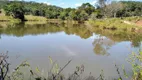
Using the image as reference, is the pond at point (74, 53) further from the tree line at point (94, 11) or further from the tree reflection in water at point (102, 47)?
the tree line at point (94, 11)

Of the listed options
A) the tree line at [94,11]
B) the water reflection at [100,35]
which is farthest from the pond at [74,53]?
the tree line at [94,11]

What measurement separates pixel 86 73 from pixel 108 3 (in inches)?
2271

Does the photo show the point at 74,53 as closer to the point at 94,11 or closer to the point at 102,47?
the point at 102,47

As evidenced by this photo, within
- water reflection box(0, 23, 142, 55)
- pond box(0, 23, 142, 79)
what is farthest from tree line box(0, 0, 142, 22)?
pond box(0, 23, 142, 79)

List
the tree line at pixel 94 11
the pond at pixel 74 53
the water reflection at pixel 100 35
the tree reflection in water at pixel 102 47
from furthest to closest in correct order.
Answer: the tree line at pixel 94 11, the water reflection at pixel 100 35, the tree reflection in water at pixel 102 47, the pond at pixel 74 53

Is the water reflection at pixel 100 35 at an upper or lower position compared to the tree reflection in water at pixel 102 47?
lower

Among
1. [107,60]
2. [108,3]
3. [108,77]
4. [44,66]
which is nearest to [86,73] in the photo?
[108,77]

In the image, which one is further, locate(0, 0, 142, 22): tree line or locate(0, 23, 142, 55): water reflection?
locate(0, 0, 142, 22): tree line

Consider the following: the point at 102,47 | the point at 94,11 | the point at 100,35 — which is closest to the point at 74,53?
the point at 102,47

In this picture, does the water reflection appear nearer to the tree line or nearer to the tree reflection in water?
the tree reflection in water

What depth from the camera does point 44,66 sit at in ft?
33.7

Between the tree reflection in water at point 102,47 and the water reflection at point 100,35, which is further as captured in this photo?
the water reflection at point 100,35

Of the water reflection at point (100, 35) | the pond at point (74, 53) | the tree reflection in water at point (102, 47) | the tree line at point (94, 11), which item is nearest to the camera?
the pond at point (74, 53)

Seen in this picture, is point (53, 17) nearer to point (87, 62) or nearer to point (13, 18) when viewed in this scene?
point (13, 18)
